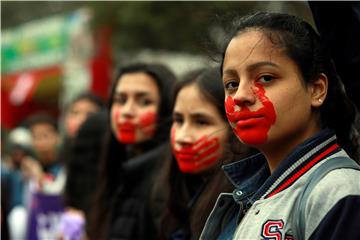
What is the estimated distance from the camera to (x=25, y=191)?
7215 mm

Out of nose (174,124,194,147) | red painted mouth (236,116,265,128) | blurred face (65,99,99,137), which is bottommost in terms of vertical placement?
blurred face (65,99,99,137)

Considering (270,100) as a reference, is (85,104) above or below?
below

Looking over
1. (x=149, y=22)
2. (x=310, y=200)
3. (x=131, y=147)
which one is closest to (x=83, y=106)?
(x=131, y=147)

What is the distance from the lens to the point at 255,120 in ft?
6.91

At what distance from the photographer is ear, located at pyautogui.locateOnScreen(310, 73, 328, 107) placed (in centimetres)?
213

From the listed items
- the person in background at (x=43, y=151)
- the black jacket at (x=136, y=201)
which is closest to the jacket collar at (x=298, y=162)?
the black jacket at (x=136, y=201)

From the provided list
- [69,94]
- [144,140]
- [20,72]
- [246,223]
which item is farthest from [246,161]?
[20,72]

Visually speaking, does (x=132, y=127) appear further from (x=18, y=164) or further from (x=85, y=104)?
(x=18, y=164)

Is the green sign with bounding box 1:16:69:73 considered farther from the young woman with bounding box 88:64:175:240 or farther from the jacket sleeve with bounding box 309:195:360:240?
the jacket sleeve with bounding box 309:195:360:240

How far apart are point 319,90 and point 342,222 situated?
0.51 meters

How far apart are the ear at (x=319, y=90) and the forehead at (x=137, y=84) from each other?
2.34m

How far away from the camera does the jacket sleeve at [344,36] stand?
2.08 meters

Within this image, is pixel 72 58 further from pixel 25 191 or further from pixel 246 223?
pixel 246 223

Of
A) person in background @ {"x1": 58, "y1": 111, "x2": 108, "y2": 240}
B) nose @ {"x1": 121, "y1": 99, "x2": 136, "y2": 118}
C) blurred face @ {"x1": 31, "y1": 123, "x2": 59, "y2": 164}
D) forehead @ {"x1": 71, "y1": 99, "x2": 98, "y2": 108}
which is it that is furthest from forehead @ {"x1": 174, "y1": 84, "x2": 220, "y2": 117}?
blurred face @ {"x1": 31, "y1": 123, "x2": 59, "y2": 164}
